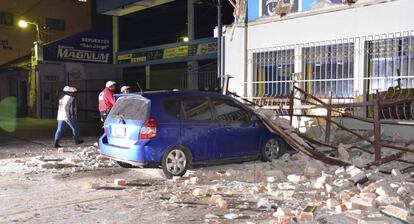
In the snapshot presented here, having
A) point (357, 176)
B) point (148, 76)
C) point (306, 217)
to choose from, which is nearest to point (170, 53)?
point (148, 76)

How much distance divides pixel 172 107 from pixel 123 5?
53.4 ft

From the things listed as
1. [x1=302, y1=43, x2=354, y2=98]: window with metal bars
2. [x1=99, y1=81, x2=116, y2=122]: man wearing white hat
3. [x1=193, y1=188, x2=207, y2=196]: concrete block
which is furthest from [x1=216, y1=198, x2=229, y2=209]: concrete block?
[x1=302, y1=43, x2=354, y2=98]: window with metal bars

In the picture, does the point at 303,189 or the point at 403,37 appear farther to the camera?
the point at 403,37

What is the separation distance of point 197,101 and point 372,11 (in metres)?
5.24

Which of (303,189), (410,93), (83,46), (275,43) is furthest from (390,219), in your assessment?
(83,46)

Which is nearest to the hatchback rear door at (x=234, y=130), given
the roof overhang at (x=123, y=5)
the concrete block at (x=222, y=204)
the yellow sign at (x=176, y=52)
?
the concrete block at (x=222, y=204)

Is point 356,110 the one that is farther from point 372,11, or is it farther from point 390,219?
point 390,219

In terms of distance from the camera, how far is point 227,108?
866 cm

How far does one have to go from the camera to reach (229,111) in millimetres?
8656

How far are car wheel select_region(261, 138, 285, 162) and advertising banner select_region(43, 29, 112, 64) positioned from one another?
1822cm

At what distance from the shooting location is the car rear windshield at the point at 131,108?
771cm

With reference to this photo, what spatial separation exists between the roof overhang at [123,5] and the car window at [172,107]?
1468cm

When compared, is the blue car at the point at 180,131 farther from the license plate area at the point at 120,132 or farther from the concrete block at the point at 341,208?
the concrete block at the point at 341,208

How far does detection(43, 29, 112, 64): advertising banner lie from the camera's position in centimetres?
2470
